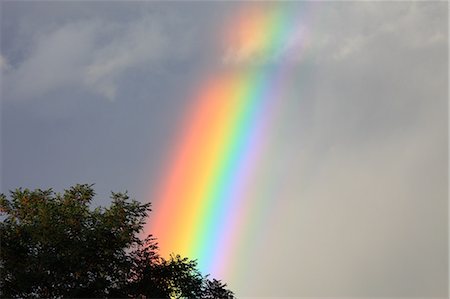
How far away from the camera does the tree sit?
139 ft

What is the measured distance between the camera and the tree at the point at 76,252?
42344mm

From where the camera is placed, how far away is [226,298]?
A: 5025cm

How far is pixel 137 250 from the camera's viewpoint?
47500 millimetres

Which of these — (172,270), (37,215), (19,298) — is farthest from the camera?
(172,270)

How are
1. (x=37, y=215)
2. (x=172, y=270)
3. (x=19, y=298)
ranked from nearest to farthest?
(x=19, y=298)
(x=37, y=215)
(x=172, y=270)

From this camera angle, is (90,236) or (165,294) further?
(165,294)

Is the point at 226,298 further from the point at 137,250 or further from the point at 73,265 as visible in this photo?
the point at 73,265

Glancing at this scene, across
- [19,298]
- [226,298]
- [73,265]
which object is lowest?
[19,298]

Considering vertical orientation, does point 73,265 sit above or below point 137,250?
below

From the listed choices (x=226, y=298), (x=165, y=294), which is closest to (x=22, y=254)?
(x=165, y=294)

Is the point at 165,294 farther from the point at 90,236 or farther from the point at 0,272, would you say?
the point at 0,272

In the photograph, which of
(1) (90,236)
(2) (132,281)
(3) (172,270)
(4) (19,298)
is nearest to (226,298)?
(3) (172,270)

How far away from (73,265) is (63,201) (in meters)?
6.46

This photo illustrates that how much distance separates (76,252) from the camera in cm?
4234
